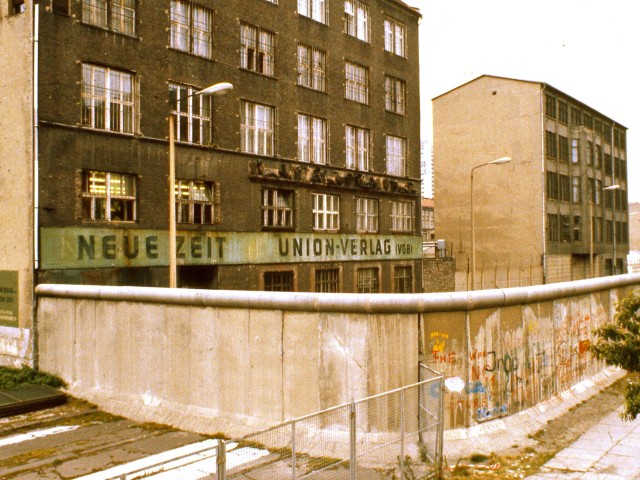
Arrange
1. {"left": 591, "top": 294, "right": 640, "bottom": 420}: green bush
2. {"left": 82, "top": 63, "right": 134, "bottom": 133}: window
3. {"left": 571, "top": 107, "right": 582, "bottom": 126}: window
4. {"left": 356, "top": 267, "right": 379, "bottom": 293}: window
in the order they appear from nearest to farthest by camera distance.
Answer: {"left": 591, "top": 294, "right": 640, "bottom": 420}: green bush < {"left": 82, "top": 63, "right": 134, "bottom": 133}: window < {"left": 356, "top": 267, "right": 379, "bottom": 293}: window < {"left": 571, "top": 107, "right": 582, "bottom": 126}: window

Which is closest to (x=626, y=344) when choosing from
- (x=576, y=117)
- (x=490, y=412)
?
(x=490, y=412)

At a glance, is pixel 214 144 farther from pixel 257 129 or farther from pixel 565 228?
pixel 565 228

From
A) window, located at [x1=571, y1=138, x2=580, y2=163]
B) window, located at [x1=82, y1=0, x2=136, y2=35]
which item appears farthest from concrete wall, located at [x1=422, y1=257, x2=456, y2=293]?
window, located at [x1=82, y1=0, x2=136, y2=35]

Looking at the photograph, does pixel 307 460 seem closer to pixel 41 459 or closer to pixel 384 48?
pixel 41 459

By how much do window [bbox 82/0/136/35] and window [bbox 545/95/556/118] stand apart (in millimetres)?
37387

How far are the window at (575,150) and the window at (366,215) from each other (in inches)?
1131

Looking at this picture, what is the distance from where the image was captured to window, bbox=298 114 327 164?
3083cm

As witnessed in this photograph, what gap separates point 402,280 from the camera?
37125mm

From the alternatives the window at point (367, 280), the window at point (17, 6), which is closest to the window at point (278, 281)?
the window at point (367, 280)

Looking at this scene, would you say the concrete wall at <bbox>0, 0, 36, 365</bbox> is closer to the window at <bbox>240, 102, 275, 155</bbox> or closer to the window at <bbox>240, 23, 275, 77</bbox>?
the window at <bbox>240, 102, 275, 155</bbox>

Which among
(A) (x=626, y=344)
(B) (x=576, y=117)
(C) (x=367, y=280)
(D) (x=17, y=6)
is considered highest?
(B) (x=576, y=117)

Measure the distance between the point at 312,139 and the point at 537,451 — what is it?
72.8ft

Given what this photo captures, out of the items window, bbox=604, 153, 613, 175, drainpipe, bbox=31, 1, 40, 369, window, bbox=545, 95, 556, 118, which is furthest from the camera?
window, bbox=604, 153, 613, 175

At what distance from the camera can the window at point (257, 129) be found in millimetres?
27828
